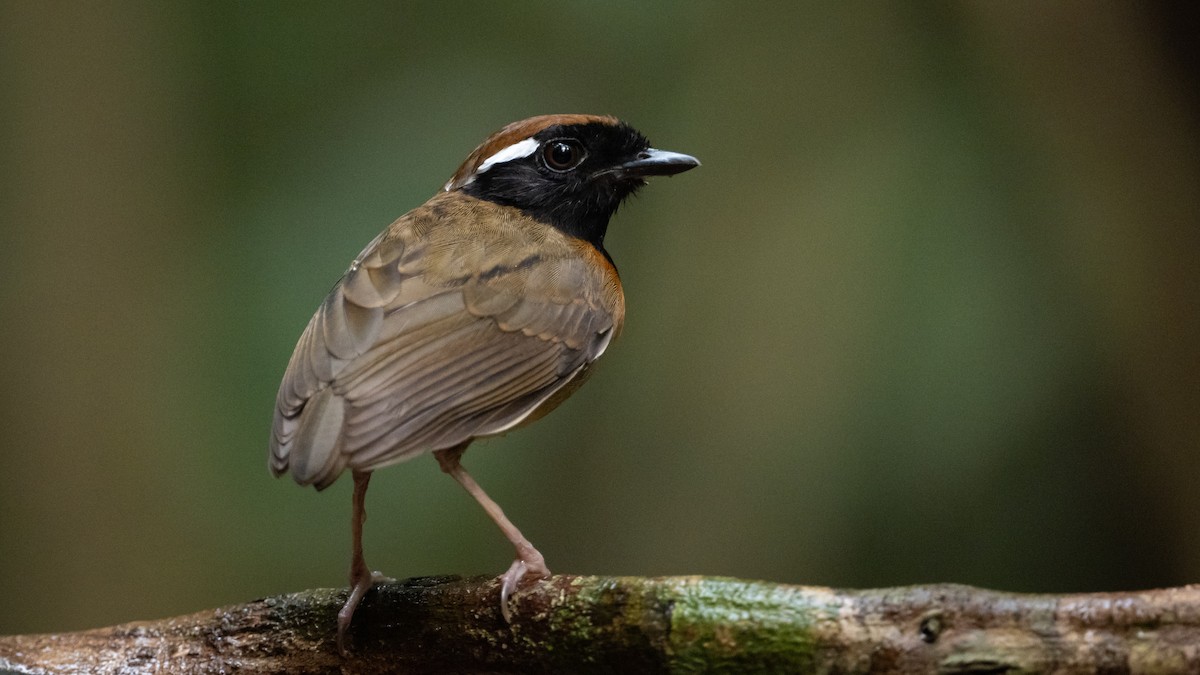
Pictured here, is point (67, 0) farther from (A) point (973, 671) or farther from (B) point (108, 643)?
(A) point (973, 671)

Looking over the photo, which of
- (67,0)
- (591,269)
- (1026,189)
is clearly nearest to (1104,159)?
(1026,189)

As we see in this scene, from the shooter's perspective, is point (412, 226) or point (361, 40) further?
point (361, 40)

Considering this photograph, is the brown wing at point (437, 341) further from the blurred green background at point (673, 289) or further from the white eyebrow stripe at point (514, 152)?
the blurred green background at point (673, 289)

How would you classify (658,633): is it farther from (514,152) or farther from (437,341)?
(514,152)

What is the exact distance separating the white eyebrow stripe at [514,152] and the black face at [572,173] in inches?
0.5

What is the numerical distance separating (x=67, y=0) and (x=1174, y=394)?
5058 millimetres

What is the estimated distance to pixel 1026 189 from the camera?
17.1 ft

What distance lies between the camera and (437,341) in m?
2.90

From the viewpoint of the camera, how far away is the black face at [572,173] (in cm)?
364

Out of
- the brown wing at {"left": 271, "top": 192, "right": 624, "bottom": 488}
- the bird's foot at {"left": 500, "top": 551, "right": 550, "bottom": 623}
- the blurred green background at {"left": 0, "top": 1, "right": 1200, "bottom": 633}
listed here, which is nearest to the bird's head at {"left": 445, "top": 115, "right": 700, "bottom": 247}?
Answer: the brown wing at {"left": 271, "top": 192, "right": 624, "bottom": 488}

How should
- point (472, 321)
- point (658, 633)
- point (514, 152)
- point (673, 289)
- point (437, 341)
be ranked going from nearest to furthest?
point (658, 633) < point (437, 341) < point (472, 321) < point (514, 152) < point (673, 289)

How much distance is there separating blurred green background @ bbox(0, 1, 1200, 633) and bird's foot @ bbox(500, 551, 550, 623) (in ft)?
8.24

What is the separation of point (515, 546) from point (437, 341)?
54cm

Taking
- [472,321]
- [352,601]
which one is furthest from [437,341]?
[352,601]
